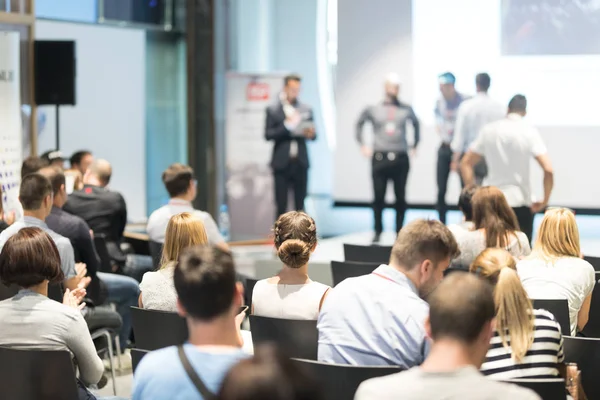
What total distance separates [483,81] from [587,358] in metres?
6.02

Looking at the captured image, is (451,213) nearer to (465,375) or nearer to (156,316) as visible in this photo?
(156,316)

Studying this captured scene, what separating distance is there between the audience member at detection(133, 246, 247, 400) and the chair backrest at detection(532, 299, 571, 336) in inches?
74.5

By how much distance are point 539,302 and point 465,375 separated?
189 centimetres

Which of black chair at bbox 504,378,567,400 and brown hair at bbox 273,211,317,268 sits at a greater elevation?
brown hair at bbox 273,211,317,268

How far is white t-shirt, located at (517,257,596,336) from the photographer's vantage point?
4195 mm

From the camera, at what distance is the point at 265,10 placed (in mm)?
11711

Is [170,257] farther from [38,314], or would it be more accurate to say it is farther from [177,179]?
[177,179]

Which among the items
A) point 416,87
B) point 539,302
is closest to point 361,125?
point 416,87

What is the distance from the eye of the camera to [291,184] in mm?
10156

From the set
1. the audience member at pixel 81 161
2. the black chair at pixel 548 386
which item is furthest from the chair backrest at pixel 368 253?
the black chair at pixel 548 386

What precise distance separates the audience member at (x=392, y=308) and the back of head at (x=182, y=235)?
1072mm

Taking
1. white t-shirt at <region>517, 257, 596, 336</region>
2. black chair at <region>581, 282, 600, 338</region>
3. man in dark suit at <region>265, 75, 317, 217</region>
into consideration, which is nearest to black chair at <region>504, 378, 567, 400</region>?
white t-shirt at <region>517, 257, 596, 336</region>

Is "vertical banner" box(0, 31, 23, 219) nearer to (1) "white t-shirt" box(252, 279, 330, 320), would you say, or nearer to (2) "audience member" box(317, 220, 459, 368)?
(1) "white t-shirt" box(252, 279, 330, 320)

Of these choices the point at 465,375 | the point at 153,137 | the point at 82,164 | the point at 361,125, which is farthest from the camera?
the point at 153,137
